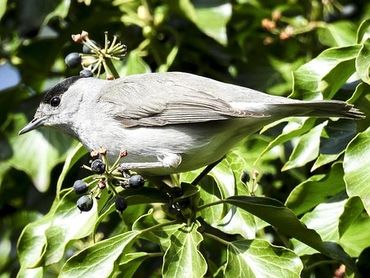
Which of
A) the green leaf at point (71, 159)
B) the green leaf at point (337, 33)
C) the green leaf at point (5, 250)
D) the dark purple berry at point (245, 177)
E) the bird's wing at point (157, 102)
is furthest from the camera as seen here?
the green leaf at point (5, 250)

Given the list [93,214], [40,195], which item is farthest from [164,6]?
[93,214]

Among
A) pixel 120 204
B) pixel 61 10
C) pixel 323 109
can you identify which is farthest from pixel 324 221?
pixel 61 10

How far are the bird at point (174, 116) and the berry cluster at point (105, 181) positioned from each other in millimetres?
90

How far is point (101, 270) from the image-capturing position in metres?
3.12

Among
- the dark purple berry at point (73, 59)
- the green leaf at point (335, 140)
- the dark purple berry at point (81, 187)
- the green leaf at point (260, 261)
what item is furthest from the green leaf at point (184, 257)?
the dark purple berry at point (73, 59)

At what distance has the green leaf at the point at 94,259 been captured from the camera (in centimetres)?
312

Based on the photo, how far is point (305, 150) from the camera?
11.6ft

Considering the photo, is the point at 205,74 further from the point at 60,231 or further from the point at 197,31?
the point at 60,231

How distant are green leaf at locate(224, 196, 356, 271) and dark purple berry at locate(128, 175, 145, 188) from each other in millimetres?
323

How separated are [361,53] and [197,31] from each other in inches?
58.9

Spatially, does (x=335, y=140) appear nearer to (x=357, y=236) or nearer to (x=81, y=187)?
(x=357, y=236)

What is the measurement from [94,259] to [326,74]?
105cm

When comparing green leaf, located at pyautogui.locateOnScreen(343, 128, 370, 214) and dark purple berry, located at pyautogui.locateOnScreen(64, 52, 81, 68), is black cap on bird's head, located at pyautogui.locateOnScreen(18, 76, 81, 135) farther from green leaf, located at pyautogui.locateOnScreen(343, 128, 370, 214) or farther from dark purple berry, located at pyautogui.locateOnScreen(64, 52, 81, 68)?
green leaf, located at pyautogui.locateOnScreen(343, 128, 370, 214)

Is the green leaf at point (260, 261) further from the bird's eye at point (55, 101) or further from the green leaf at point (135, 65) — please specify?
the green leaf at point (135, 65)
